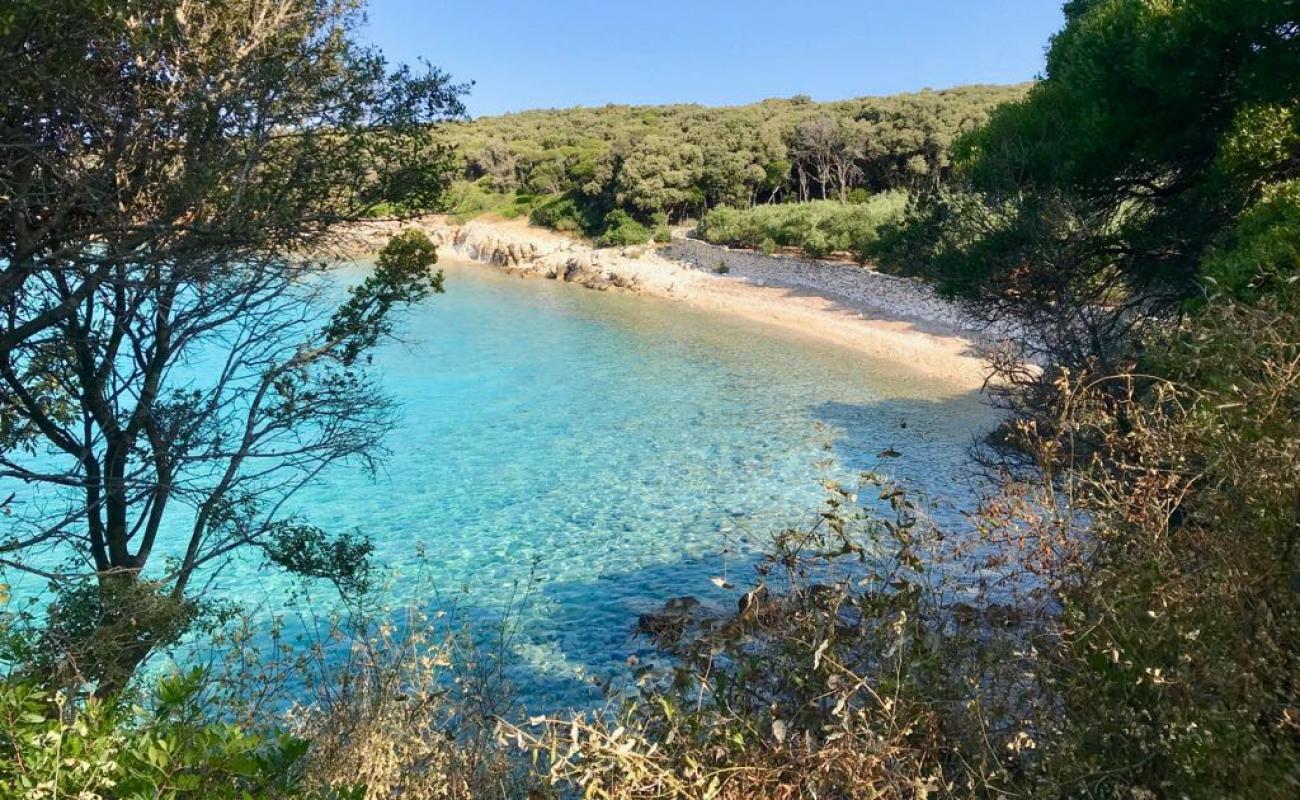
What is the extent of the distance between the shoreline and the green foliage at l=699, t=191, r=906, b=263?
44.0 inches

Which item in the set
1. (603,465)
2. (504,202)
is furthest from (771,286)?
(504,202)

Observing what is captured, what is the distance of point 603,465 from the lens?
17.4 m

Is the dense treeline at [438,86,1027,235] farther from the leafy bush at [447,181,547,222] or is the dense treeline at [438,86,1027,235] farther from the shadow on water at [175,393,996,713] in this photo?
the shadow on water at [175,393,996,713]

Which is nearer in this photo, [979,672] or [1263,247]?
[979,672]

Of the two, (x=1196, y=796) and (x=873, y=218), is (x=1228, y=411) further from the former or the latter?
(x=873, y=218)

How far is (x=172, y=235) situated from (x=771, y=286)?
34.6 metres

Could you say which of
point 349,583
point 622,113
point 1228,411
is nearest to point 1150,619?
point 1228,411

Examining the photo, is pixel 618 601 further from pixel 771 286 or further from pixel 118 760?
pixel 771 286

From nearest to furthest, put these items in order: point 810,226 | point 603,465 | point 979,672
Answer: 1. point 979,672
2. point 603,465
3. point 810,226

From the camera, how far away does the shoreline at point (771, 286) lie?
27516mm

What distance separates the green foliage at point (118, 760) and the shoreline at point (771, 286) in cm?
1484

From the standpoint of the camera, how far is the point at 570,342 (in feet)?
101

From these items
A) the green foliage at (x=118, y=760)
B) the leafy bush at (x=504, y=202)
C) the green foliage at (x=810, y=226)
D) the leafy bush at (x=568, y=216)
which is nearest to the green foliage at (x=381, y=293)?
the green foliage at (x=118, y=760)

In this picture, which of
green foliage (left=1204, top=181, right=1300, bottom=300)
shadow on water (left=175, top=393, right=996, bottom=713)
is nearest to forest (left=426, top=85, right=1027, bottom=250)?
shadow on water (left=175, top=393, right=996, bottom=713)
